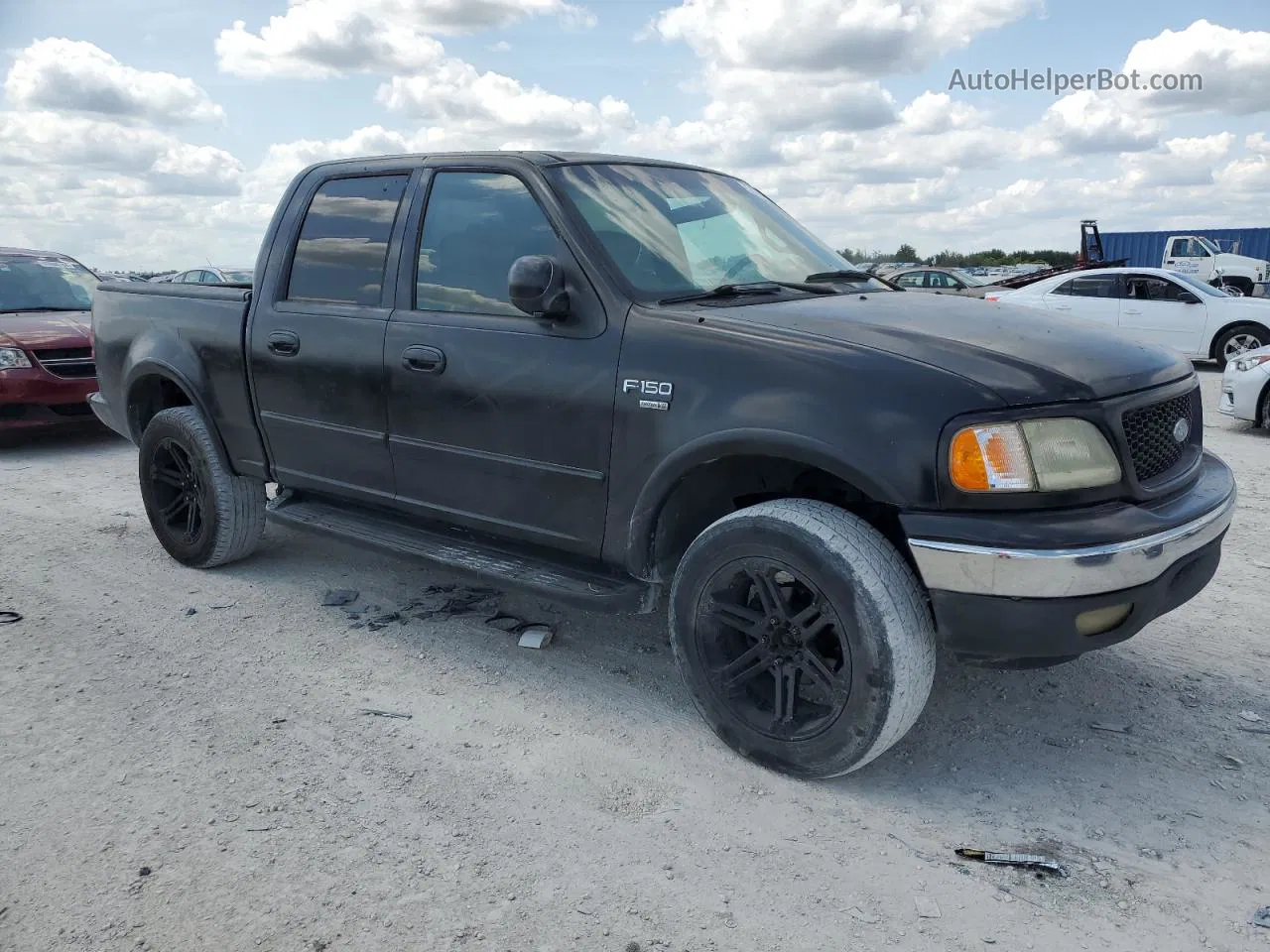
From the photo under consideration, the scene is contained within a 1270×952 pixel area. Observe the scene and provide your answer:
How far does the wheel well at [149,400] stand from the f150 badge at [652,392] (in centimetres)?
310

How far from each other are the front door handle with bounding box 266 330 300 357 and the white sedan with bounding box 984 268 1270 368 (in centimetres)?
1233

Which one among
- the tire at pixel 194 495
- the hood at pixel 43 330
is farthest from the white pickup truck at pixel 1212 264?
the tire at pixel 194 495

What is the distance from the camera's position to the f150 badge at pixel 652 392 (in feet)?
10.4

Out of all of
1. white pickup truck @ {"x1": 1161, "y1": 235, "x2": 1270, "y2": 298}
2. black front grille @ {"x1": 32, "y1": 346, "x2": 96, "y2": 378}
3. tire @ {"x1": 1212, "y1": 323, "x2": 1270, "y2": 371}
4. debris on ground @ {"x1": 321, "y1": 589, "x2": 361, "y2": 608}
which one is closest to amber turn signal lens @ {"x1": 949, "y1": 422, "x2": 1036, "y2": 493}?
debris on ground @ {"x1": 321, "y1": 589, "x2": 361, "y2": 608}

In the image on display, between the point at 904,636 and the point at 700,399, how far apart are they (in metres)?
0.92

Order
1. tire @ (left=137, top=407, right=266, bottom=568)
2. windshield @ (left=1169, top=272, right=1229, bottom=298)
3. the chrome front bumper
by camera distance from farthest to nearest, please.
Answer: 1. windshield @ (left=1169, top=272, right=1229, bottom=298)
2. tire @ (left=137, top=407, right=266, bottom=568)
3. the chrome front bumper

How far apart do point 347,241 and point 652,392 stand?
72.8 inches

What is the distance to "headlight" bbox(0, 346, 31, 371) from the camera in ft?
27.9

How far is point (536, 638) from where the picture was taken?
13.8 feet

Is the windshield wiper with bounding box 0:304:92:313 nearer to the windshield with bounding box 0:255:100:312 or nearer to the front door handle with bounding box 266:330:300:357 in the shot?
the windshield with bounding box 0:255:100:312

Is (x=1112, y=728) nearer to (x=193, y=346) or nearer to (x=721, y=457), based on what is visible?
(x=721, y=457)

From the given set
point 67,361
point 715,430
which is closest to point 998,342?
point 715,430

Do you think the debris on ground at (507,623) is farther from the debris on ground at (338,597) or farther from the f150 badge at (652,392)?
the f150 badge at (652,392)

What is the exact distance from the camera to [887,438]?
2754 mm
